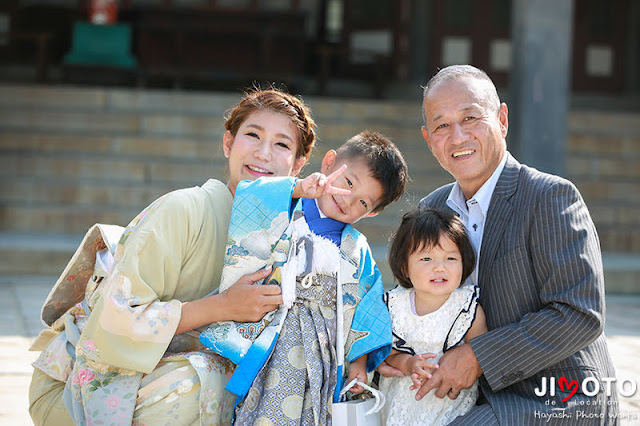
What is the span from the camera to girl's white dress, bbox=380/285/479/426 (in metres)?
2.48

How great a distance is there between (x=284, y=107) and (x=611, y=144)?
23.4ft

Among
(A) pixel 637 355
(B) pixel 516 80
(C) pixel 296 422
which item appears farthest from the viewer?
(B) pixel 516 80

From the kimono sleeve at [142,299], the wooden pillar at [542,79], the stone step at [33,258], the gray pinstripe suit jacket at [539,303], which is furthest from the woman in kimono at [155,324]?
the wooden pillar at [542,79]

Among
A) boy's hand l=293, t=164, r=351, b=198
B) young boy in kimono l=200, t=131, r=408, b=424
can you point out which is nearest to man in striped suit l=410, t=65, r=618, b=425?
young boy in kimono l=200, t=131, r=408, b=424

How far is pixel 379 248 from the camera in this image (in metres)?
6.79

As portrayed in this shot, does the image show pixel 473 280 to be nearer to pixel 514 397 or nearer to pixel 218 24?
pixel 514 397

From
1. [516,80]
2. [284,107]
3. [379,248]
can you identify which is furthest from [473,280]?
[516,80]

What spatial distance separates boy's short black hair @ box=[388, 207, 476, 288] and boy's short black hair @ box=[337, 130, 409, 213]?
11 centimetres

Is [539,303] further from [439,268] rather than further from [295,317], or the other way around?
[295,317]

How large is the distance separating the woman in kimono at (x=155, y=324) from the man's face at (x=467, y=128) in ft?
1.94

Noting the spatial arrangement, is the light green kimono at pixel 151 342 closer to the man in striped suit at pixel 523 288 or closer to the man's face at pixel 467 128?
the man in striped suit at pixel 523 288

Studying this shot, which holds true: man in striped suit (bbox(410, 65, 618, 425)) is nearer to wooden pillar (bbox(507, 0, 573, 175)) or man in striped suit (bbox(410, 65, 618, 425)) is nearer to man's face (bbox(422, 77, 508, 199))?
man's face (bbox(422, 77, 508, 199))

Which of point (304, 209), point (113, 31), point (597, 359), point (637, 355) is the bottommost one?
point (637, 355)

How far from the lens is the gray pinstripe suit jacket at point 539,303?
2.33 meters
